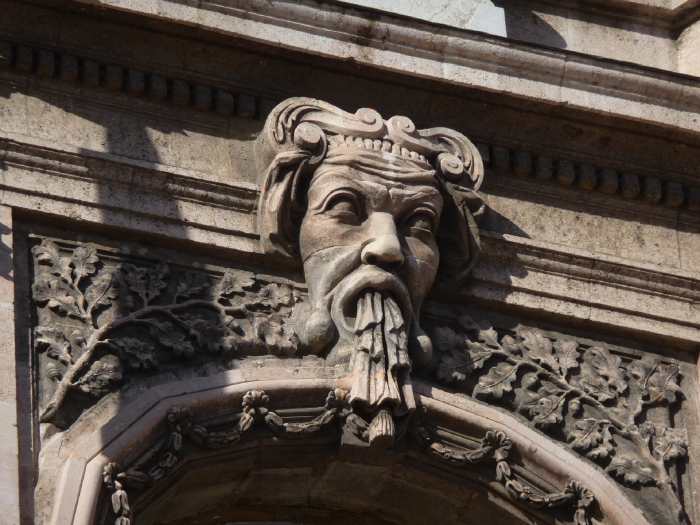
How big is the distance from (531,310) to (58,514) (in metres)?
2.68

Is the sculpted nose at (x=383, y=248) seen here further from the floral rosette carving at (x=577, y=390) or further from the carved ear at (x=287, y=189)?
the floral rosette carving at (x=577, y=390)

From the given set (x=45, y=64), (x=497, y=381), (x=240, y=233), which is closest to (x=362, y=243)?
(x=240, y=233)

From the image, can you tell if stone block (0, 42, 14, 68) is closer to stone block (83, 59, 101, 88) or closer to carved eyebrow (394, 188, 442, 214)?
stone block (83, 59, 101, 88)

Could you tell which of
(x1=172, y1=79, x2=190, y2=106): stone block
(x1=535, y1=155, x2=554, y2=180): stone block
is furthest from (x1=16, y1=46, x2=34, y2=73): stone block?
(x1=535, y1=155, x2=554, y2=180): stone block

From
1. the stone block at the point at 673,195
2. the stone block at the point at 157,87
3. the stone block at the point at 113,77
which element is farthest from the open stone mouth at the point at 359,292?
the stone block at the point at 673,195

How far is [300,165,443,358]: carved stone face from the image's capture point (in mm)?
12273

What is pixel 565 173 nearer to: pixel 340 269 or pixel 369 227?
pixel 369 227

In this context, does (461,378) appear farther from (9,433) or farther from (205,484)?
(9,433)

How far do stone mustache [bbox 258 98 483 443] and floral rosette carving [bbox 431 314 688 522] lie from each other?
28 centimetres

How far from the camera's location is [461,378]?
12.5 meters

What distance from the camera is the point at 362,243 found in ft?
40.7

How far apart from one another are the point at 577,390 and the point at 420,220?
3.44ft

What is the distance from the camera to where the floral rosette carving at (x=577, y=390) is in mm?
12547

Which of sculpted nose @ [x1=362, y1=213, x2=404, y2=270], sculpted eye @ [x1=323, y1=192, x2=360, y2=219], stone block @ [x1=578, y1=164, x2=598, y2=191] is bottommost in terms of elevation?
sculpted nose @ [x1=362, y1=213, x2=404, y2=270]
